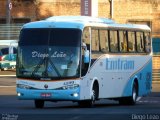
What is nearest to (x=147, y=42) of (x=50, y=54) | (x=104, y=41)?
(x=104, y=41)

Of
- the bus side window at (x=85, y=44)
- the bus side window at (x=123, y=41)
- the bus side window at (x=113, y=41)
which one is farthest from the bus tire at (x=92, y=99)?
the bus side window at (x=123, y=41)

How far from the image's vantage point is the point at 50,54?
27.7 metres

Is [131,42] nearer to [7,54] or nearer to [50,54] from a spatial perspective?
[50,54]

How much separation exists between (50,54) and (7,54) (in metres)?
40.1

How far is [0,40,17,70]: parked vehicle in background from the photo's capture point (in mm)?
66062

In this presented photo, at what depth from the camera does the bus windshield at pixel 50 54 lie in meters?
27.5

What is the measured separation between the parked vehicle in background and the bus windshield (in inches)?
1478

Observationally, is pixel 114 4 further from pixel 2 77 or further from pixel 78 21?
pixel 78 21

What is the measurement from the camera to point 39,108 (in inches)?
1105

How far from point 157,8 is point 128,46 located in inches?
1449

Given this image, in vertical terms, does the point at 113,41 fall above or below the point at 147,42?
above

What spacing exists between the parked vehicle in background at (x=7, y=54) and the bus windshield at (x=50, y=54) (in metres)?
37.5

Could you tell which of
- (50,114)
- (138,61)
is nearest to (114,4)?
(138,61)

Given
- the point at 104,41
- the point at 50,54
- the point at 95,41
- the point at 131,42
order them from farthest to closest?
1. the point at 131,42
2. the point at 104,41
3. the point at 95,41
4. the point at 50,54
